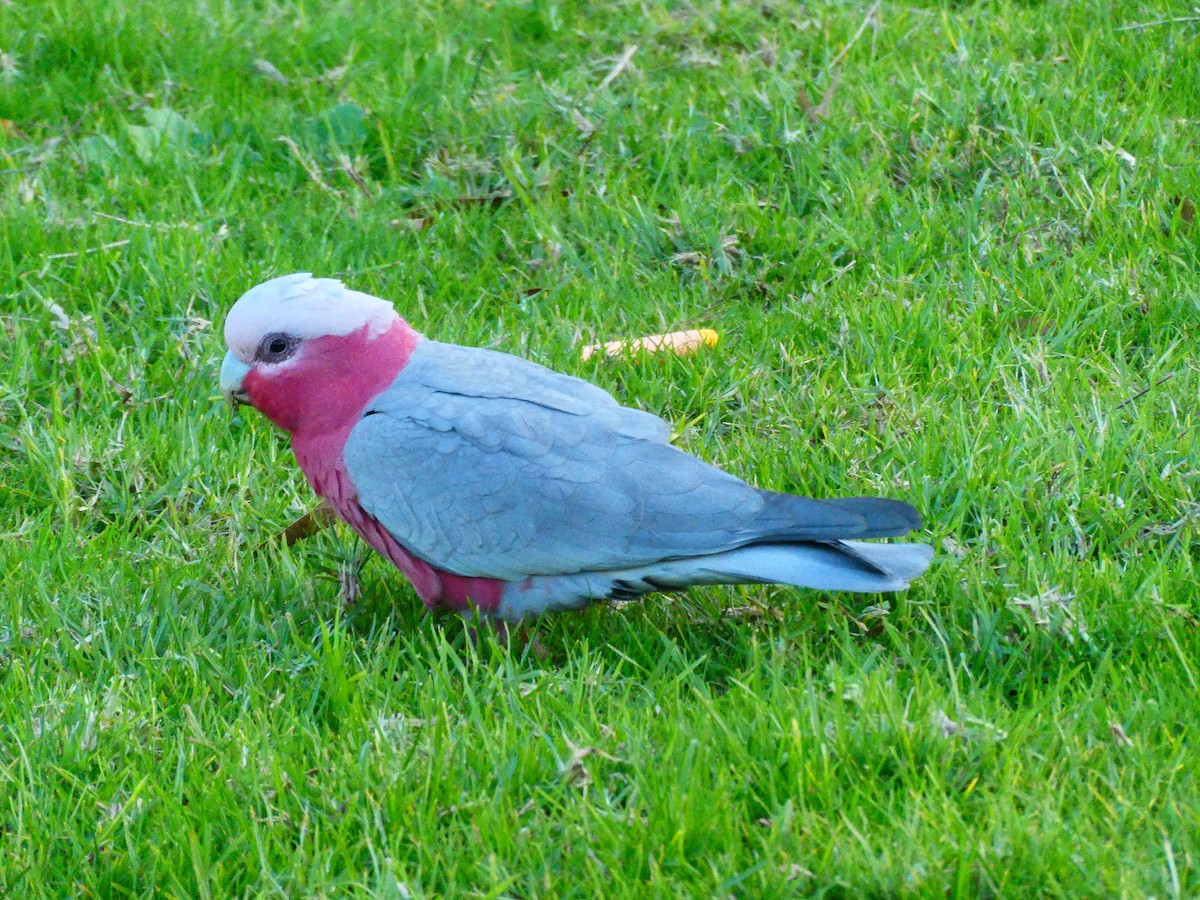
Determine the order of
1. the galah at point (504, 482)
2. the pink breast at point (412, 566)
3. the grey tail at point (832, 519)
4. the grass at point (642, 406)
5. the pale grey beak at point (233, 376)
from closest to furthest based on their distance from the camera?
the grass at point (642, 406)
the grey tail at point (832, 519)
the galah at point (504, 482)
the pink breast at point (412, 566)
the pale grey beak at point (233, 376)

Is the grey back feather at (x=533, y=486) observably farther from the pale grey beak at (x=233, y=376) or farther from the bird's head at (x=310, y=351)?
the pale grey beak at (x=233, y=376)

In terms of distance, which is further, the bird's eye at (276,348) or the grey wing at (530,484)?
the bird's eye at (276,348)

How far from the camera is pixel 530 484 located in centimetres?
303

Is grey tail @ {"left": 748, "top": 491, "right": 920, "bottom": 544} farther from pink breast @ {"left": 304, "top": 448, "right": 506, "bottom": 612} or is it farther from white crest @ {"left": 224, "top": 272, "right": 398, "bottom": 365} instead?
white crest @ {"left": 224, "top": 272, "right": 398, "bottom": 365}

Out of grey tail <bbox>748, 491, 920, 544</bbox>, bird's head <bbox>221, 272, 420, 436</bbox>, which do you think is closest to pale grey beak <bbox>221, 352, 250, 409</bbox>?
bird's head <bbox>221, 272, 420, 436</bbox>

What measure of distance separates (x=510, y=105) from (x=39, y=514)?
2339 millimetres

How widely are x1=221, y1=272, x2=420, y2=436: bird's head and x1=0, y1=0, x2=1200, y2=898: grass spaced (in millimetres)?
450

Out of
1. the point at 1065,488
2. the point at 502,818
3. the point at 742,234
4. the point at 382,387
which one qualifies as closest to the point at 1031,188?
the point at 742,234

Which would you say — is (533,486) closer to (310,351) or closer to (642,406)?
(310,351)

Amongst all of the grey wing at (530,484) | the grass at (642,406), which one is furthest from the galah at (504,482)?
the grass at (642,406)

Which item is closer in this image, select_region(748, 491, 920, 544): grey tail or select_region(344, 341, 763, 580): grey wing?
select_region(748, 491, 920, 544): grey tail

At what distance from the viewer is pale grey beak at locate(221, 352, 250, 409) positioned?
3.27 meters

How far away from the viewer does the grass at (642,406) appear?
2.46 m

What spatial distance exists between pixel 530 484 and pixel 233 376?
31.3 inches
